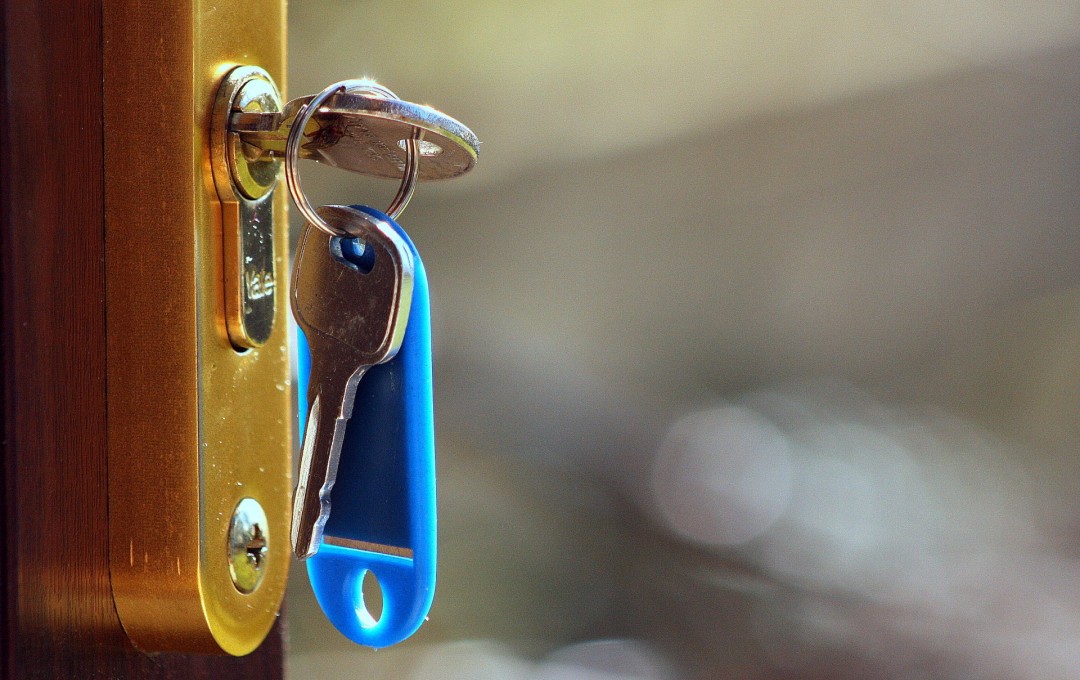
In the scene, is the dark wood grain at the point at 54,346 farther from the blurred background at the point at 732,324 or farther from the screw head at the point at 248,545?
the blurred background at the point at 732,324

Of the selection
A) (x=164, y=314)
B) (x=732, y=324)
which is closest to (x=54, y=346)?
(x=164, y=314)

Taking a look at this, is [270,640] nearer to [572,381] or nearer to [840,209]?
[572,381]

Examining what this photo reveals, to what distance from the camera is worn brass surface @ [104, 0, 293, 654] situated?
215mm

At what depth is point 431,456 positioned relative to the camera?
24 cm

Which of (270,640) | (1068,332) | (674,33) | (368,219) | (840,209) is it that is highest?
(674,33)

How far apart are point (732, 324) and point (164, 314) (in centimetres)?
128

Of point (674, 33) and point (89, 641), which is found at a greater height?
point (674, 33)

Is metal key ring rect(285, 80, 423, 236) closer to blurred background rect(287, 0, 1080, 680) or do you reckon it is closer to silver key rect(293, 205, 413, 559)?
silver key rect(293, 205, 413, 559)

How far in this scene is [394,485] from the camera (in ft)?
0.77

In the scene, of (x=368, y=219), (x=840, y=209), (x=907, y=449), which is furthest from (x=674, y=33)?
(x=368, y=219)

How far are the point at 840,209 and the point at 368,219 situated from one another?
1.31 m

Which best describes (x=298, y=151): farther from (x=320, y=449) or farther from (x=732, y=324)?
(x=732, y=324)

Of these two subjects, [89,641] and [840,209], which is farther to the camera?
[840,209]

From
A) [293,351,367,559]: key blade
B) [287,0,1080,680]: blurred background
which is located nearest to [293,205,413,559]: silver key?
[293,351,367,559]: key blade
